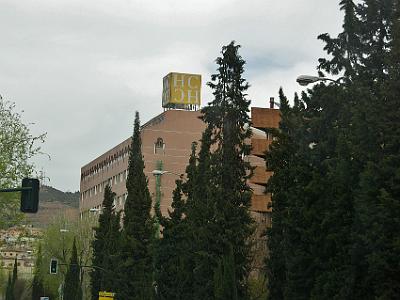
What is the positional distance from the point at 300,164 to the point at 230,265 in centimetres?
866

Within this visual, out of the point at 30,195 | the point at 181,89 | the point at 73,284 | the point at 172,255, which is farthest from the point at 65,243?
the point at 30,195

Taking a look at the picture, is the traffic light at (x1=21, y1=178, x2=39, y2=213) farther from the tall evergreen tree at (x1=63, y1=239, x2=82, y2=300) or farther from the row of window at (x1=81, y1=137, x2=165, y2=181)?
the row of window at (x1=81, y1=137, x2=165, y2=181)

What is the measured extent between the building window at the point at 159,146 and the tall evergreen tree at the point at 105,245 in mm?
42197

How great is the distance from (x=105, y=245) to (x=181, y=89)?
53.2 metres

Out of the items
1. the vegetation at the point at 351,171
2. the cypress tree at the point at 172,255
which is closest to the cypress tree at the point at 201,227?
the cypress tree at the point at 172,255

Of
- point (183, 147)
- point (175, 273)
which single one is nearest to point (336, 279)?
point (175, 273)

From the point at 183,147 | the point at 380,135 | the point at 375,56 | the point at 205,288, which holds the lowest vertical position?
the point at 205,288

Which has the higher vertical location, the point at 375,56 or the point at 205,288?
the point at 375,56

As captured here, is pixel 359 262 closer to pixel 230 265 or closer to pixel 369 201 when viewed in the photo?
pixel 369 201

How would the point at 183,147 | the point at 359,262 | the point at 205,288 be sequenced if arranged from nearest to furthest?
the point at 359,262, the point at 205,288, the point at 183,147

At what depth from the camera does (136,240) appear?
63594 mm

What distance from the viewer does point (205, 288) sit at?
4484 centimetres

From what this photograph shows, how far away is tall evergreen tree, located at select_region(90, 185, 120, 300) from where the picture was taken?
71.0m

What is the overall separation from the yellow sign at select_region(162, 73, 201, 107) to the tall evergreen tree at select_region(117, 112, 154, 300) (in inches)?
2251
